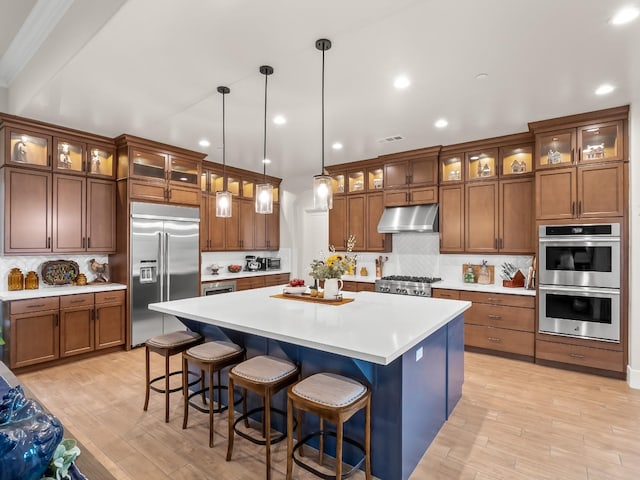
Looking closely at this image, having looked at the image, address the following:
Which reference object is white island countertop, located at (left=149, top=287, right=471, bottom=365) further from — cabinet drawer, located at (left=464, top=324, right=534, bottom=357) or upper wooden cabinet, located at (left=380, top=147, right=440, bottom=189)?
upper wooden cabinet, located at (left=380, top=147, right=440, bottom=189)

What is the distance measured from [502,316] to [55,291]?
5214 mm

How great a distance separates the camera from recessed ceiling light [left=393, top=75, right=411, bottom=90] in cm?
286

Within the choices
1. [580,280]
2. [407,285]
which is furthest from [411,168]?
[580,280]

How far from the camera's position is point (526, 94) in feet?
10.4

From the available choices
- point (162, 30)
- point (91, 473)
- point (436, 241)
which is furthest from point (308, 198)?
point (91, 473)

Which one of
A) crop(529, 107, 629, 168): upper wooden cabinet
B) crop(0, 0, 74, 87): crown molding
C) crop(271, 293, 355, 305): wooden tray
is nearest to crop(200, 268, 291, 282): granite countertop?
crop(271, 293, 355, 305): wooden tray

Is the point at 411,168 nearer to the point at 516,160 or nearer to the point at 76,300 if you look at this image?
the point at 516,160

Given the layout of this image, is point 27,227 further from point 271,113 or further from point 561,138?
point 561,138

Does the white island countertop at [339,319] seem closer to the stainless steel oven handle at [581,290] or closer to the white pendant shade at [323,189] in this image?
the white pendant shade at [323,189]

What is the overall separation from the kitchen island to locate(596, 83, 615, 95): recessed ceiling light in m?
2.24

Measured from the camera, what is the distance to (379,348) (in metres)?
1.71

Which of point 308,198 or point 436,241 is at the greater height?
point 308,198

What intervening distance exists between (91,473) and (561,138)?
4.78 meters

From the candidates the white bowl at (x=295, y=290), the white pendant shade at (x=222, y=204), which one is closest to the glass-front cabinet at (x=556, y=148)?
the white bowl at (x=295, y=290)
